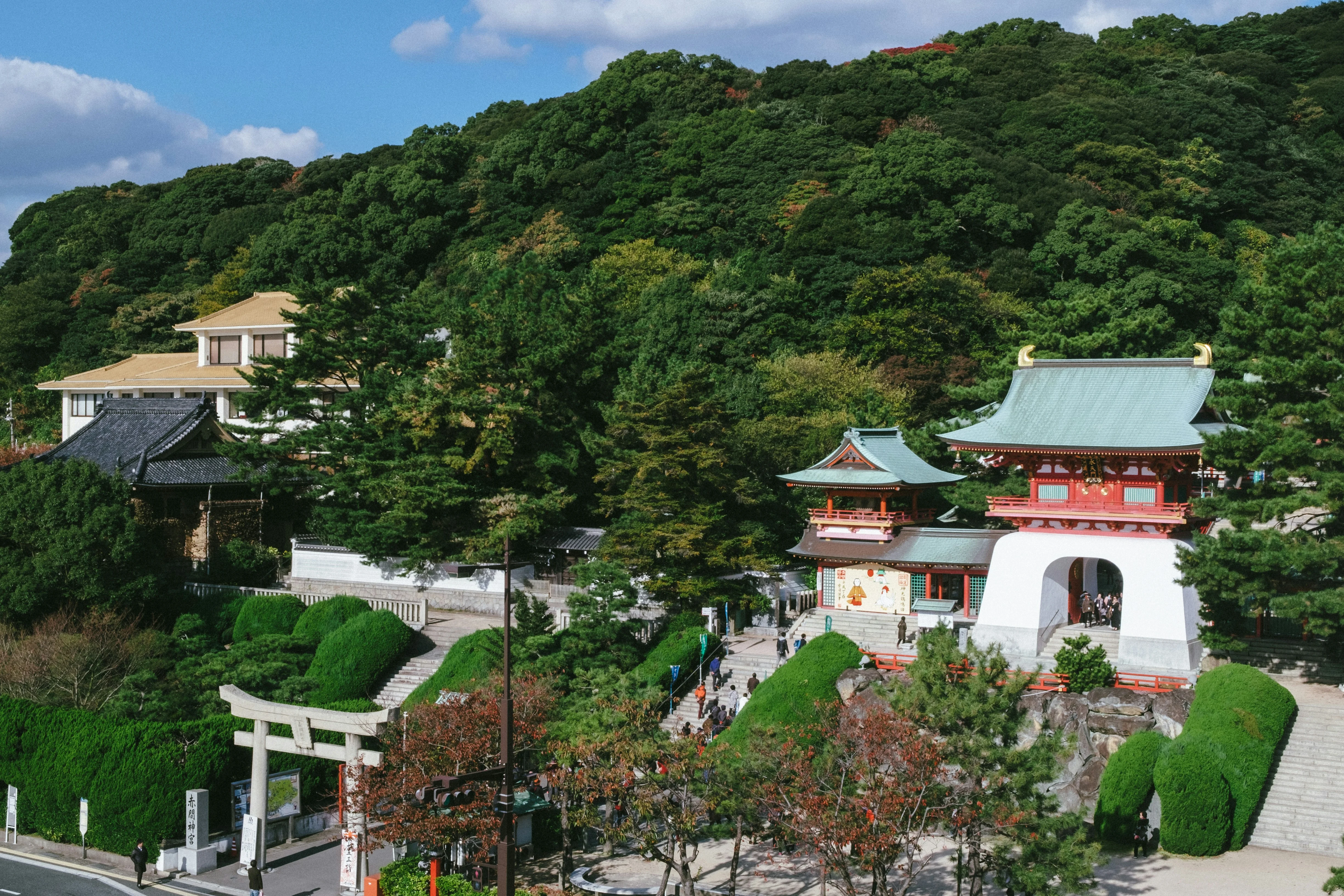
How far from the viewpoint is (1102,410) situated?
30875mm

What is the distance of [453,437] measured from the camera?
37.4 m

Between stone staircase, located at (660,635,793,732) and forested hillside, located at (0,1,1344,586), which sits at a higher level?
forested hillside, located at (0,1,1344,586)

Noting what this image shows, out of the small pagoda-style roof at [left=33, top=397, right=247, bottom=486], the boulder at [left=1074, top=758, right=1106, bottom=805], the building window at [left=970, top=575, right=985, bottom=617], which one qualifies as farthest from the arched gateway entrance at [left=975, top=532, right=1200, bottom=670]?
the small pagoda-style roof at [left=33, top=397, right=247, bottom=486]

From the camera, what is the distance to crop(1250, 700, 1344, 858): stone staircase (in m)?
22.4

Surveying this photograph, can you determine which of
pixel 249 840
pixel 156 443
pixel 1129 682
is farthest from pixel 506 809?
pixel 156 443

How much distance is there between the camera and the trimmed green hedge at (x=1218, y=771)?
72.0 ft

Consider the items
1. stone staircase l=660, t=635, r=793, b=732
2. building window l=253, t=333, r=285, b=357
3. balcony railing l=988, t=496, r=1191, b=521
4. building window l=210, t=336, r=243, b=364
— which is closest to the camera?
stone staircase l=660, t=635, r=793, b=732

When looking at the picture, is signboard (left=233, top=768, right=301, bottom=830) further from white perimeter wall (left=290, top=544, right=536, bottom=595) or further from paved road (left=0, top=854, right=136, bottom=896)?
white perimeter wall (left=290, top=544, right=536, bottom=595)

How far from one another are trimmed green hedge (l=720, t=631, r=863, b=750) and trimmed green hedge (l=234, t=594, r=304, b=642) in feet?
54.0

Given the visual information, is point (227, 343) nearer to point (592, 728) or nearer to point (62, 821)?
point (62, 821)

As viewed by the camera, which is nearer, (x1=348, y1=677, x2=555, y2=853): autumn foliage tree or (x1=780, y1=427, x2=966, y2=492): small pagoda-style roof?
(x1=348, y1=677, x2=555, y2=853): autumn foliage tree

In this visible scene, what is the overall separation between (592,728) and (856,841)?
18.2 feet

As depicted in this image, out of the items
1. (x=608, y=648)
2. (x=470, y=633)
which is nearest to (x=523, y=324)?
(x=470, y=633)

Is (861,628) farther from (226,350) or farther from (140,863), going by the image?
(226,350)
